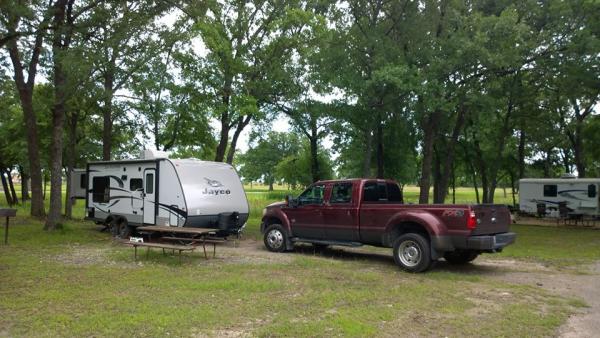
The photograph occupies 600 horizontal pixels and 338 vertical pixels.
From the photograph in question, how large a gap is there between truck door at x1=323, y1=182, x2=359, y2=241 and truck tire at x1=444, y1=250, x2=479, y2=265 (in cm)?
199

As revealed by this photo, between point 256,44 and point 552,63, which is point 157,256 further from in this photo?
point 552,63

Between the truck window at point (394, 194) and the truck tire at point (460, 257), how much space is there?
1.67 metres

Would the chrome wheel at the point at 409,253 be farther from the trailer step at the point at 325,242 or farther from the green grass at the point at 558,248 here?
the green grass at the point at 558,248

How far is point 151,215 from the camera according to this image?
1484 cm

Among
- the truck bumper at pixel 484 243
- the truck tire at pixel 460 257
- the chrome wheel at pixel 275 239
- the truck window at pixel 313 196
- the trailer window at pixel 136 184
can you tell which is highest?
the trailer window at pixel 136 184

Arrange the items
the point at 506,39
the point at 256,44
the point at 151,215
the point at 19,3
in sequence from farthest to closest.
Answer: the point at 256,44
the point at 506,39
the point at 151,215
the point at 19,3

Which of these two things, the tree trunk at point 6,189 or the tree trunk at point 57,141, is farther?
the tree trunk at point 6,189

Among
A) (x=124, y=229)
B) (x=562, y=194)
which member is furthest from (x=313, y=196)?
(x=562, y=194)

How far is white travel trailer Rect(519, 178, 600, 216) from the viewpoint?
26.0m

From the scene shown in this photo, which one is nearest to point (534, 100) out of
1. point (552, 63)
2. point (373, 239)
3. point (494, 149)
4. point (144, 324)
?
point (494, 149)

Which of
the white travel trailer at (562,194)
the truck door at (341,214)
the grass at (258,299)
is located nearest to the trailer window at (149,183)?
the grass at (258,299)

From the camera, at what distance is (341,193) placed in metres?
11.7

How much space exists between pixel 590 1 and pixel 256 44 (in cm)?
1109

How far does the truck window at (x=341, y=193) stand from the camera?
1155 cm
